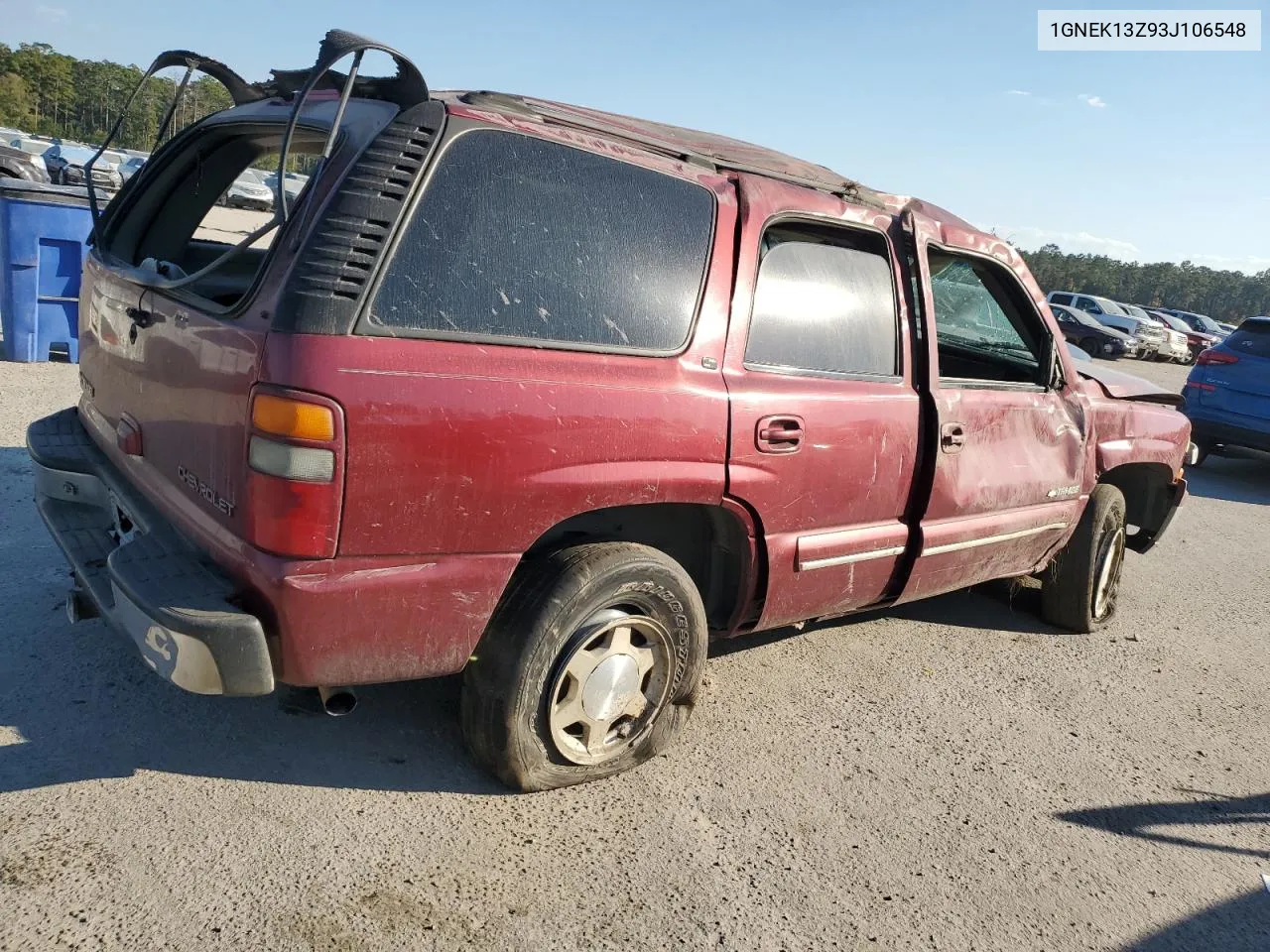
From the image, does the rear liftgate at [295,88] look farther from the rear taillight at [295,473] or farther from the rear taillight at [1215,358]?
the rear taillight at [1215,358]

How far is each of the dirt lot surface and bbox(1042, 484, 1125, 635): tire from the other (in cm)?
80

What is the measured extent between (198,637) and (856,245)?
260 centimetres

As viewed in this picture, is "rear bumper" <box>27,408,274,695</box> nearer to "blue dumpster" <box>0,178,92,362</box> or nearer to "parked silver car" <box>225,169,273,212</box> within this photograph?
"blue dumpster" <box>0,178,92,362</box>

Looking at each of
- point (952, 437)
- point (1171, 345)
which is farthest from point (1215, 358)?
point (1171, 345)

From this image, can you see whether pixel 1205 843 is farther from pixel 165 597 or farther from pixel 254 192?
pixel 254 192

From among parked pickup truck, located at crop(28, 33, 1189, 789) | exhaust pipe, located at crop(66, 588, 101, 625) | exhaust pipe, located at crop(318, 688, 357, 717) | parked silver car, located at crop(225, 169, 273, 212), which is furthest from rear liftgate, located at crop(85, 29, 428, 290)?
parked silver car, located at crop(225, 169, 273, 212)

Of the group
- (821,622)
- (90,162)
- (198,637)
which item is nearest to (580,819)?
(198,637)

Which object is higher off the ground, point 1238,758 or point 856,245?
point 856,245

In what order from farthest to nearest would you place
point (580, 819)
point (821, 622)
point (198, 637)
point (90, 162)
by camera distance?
1. point (821, 622)
2. point (90, 162)
3. point (580, 819)
4. point (198, 637)

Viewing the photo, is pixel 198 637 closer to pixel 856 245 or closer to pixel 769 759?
pixel 769 759

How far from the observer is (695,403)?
2951 millimetres

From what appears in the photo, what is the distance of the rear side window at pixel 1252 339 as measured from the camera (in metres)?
10.2

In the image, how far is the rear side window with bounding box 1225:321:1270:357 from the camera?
10172mm

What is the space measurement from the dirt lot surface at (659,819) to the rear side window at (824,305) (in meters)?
1.36
